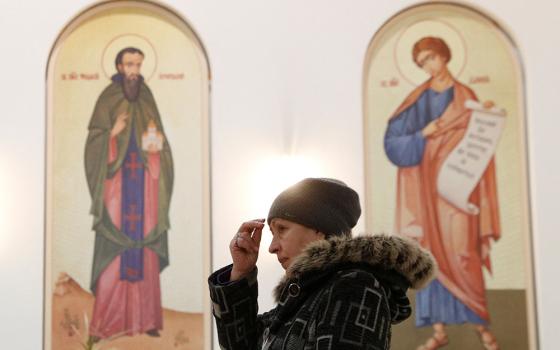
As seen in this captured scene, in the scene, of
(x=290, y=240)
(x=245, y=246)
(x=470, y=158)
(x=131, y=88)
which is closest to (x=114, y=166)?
(x=131, y=88)

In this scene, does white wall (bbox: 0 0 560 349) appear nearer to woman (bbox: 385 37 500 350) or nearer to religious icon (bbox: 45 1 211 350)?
religious icon (bbox: 45 1 211 350)

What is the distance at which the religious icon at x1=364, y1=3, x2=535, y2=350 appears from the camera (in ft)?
18.2

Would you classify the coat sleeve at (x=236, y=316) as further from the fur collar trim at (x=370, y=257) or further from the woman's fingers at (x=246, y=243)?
the fur collar trim at (x=370, y=257)

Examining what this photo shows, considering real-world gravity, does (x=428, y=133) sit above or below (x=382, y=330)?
above

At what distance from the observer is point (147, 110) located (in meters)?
5.72

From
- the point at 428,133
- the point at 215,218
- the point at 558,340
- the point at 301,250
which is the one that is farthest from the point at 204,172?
the point at 301,250

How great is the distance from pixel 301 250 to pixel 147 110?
3734 millimetres

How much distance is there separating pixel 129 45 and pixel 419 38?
2.03 meters

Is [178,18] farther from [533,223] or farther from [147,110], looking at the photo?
[533,223]

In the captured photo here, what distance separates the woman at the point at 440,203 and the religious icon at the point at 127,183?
1371mm

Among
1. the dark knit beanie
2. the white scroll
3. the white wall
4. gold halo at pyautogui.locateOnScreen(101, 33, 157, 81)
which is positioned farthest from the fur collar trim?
gold halo at pyautogui.locateOnScreen(101, 33, 157, 81)

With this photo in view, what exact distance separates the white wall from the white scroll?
253 millimetres

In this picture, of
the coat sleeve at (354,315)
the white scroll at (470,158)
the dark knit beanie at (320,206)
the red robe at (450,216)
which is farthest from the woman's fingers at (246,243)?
the white scroll at (470,158)

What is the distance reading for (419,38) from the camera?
19.2ft
